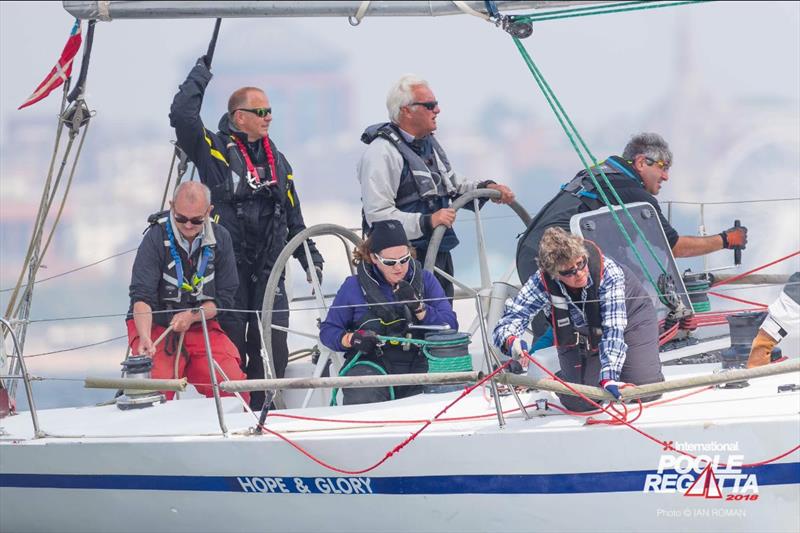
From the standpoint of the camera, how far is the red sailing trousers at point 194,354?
539 centimetres

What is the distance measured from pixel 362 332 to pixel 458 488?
2.56 ft

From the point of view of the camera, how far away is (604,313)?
4.44 metres

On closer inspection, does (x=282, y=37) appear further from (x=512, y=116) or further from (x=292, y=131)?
(x=512, y=116)

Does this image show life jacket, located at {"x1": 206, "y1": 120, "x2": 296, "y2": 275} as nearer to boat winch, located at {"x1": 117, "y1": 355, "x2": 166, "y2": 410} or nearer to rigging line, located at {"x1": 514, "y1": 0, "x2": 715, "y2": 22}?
boat winch, located at {"x1": 117, "y1": 355, "x2": 166, "y2": 410}

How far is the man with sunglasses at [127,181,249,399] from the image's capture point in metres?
5.33

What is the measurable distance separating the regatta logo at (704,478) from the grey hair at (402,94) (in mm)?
2141

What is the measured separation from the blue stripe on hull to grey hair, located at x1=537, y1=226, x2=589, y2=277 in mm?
695

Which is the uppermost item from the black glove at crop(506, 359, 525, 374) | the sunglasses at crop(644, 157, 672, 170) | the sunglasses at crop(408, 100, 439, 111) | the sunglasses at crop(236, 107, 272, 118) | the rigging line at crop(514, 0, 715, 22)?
the rigging line at crop(514, 0, 715, 22)

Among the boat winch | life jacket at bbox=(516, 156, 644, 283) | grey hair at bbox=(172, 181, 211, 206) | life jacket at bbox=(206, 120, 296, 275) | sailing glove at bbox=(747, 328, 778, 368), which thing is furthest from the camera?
life jacket at bbox=(206, 120, 296, 275)

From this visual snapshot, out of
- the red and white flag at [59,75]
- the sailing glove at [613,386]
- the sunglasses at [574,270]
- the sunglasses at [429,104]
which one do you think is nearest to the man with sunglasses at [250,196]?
the red and white flag at [59,75]

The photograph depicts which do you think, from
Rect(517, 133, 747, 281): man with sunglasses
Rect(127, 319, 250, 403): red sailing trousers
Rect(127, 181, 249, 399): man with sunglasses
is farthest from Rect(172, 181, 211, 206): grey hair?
Rect(517, 133, 747, 281): man with sunglasses

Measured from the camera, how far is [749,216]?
6727 millimetres

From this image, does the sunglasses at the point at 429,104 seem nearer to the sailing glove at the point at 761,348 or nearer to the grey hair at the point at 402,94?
the grey hair at the point at 402,94

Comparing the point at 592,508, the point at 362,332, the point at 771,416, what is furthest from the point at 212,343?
the point at 771,416
